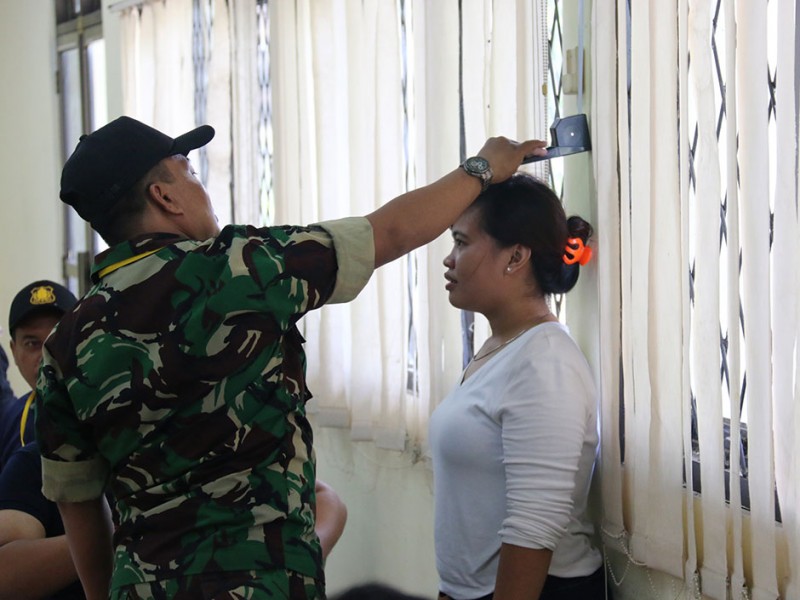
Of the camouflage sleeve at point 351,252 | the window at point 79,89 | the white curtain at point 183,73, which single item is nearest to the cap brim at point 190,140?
the camouflage sleeve at point 351,252

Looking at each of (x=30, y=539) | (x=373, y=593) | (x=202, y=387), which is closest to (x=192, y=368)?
(x=202, y=387)

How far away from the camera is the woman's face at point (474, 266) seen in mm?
1662

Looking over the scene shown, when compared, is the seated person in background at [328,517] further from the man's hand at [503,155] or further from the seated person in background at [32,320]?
the seated person in background at [32,320]

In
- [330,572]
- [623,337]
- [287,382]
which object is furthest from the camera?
[330,572]

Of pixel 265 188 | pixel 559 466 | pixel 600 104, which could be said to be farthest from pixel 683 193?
pixel 265 188

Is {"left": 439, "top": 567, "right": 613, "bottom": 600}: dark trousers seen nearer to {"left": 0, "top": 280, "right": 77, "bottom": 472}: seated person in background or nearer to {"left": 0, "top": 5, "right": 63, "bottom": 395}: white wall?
{"left": 0, "top": 280, "right": 77, "bottom": 472}: seated person in background

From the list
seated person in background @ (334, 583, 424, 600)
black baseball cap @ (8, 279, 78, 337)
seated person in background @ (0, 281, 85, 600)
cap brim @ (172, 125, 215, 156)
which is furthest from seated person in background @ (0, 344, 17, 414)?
cap brim @ (172, 125, 215, 156)

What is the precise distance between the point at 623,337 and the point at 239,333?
2.42ft

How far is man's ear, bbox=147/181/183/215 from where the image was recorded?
132 cm

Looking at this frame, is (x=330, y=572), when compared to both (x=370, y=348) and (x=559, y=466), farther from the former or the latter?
(x=559, y=466)

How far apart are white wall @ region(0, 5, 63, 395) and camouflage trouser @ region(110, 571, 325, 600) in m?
3.48

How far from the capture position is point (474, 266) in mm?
1675

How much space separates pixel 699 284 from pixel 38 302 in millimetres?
1524

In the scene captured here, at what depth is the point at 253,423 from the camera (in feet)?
4.13
